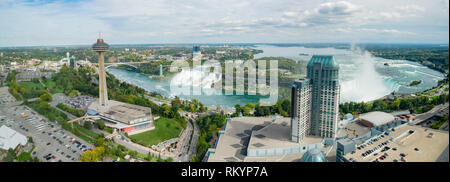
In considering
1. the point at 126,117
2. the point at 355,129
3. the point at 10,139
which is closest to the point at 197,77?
the point at 126,117

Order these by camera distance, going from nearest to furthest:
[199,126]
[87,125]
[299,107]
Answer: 1. [299,107]
2. [87,125]
3. [199,126]

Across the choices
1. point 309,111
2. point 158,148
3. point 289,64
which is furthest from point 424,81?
point 158,148

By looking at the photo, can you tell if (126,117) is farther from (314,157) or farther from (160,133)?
(314,157)

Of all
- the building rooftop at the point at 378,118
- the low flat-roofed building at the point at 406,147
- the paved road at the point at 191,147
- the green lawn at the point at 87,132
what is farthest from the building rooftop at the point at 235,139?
the green lawn at the point at 87,132

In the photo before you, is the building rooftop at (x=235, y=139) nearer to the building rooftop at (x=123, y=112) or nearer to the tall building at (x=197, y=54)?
the building rooftop at (x=123, y=112)

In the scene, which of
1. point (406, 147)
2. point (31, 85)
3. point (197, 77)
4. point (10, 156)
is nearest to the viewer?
point (10, 156)

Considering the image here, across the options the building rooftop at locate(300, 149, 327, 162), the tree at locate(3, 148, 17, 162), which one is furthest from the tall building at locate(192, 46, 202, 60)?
the building rooftop at locate(300, 149, 327, 162)

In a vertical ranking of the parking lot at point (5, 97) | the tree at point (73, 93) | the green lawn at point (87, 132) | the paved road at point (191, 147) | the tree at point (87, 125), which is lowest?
the paved road at point (191, 147)
